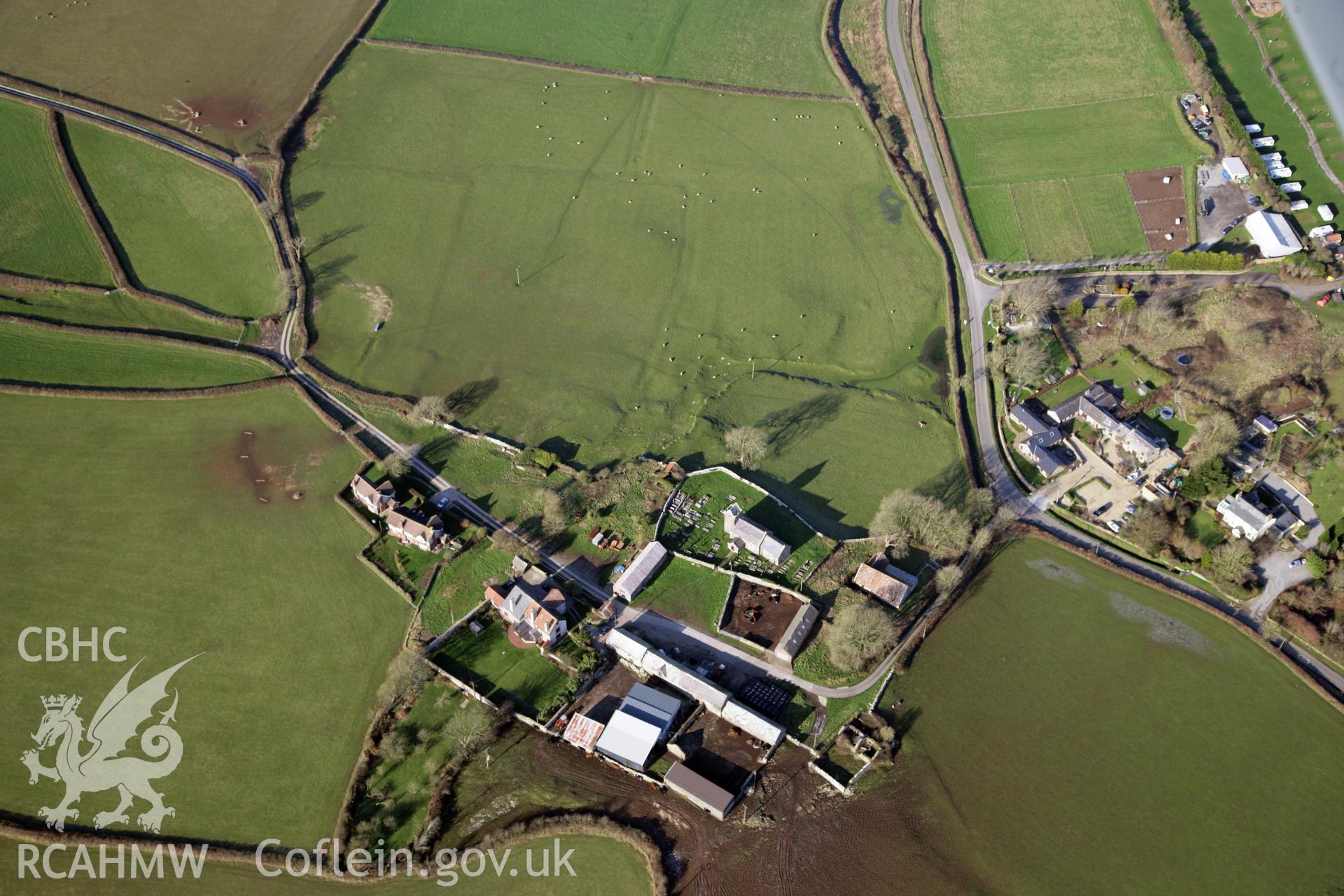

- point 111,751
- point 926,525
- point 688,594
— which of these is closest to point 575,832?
point 688,594

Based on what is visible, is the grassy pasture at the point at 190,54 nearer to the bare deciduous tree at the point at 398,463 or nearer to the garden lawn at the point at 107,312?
the garden lawn at the point at 107,312

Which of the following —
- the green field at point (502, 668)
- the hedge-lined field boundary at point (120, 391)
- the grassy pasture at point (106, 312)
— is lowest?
the green field at point (502, 668)

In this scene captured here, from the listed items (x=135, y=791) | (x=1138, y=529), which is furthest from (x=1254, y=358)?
(x=135, y=791)

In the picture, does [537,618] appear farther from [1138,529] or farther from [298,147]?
[298,147]

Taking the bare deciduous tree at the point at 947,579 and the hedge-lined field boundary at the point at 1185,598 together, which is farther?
the bare deciduous tree at the point at 947,579

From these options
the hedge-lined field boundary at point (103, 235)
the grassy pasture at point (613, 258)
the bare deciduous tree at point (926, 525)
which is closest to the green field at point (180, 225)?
the hedge-lined field boundary at point (103, 235)

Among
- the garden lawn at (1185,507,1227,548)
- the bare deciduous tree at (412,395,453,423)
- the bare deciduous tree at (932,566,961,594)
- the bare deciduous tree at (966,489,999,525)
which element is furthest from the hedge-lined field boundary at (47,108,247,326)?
the garden lawn at (1185,507,1227,548)

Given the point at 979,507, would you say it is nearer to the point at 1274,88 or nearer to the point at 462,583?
the point at 462,583
